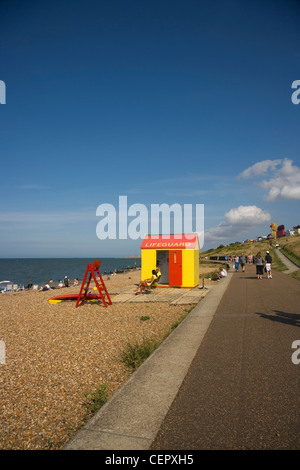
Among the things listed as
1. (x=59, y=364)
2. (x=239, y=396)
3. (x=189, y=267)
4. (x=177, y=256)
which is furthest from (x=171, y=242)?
(x=239, y=396)

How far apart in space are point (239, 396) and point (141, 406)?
130cm

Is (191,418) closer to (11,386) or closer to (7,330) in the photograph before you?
(11,386)

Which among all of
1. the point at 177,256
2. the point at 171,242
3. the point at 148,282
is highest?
the point at 171,242


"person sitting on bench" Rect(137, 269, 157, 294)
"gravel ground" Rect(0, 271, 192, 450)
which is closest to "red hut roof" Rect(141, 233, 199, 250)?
"person sitting on bench" Rect(137, 269, 157, 294)

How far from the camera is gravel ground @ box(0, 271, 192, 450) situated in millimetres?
3773

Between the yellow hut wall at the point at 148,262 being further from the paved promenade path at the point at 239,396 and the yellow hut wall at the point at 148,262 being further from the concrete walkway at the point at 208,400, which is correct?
the concrete walkway at the point at 208,400

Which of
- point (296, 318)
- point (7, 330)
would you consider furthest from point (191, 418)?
point (7, 330)

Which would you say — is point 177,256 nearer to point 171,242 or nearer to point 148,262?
point 171,242

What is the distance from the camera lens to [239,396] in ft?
12.3

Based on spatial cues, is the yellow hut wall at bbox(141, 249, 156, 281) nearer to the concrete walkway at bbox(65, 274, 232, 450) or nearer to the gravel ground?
the gravel ground

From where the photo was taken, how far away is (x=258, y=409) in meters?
3.43

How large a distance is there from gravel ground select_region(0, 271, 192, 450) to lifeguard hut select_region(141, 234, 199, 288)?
5.82 metres

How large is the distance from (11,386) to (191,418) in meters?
3.47
